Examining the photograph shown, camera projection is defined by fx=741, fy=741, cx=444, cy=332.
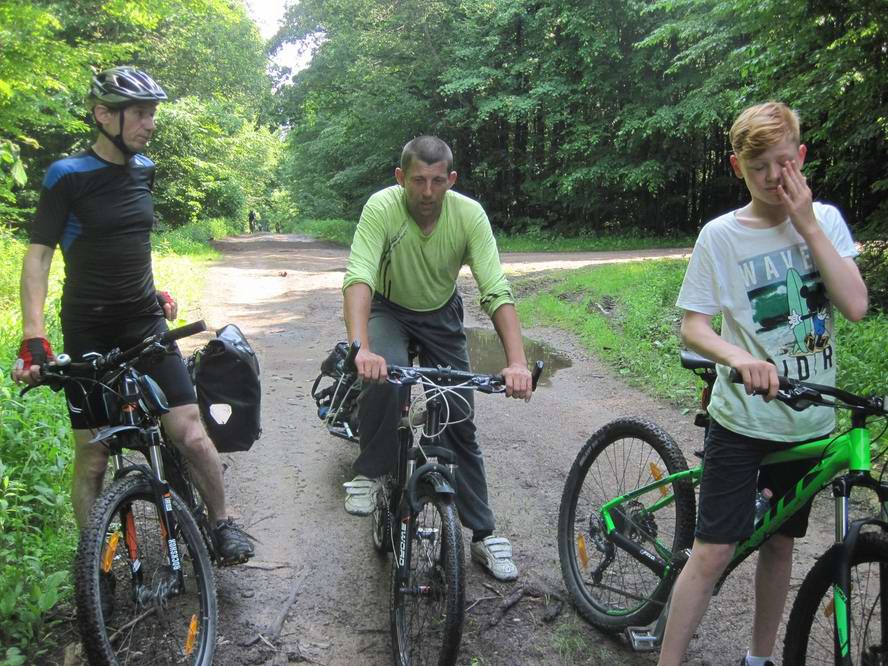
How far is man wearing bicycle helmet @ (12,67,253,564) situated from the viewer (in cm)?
307

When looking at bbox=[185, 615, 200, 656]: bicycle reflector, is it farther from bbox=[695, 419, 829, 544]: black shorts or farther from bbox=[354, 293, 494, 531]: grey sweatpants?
bbox=[695, 419, 829, 544]: black shorts

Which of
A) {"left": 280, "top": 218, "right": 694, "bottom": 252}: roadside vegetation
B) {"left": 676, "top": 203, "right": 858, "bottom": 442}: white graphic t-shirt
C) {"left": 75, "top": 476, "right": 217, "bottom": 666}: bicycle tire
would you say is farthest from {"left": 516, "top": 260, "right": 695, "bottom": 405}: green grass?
{"left": 280, "top": 218, "right": 694, "bottom": 252}: roadside vegetation

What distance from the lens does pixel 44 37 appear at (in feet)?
30.5

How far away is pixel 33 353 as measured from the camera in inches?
111

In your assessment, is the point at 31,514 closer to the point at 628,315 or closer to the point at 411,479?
the point at 411,479

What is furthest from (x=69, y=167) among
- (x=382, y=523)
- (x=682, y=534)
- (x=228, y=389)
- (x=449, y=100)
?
(x=449, y=100)

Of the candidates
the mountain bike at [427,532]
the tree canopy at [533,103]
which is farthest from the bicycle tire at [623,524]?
the tree canopy at [533,103]

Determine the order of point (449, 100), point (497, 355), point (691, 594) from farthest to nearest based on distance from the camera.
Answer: point (449, 100)
point (497, 355)
point (691, 594)

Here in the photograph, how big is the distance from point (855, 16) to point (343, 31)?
23.4 metres

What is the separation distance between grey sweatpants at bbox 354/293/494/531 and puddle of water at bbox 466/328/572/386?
12.8ft

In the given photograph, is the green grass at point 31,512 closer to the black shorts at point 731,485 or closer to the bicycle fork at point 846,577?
the black shorts at point 731,485

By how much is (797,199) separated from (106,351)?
2836mm

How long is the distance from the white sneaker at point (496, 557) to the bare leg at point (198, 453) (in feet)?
4.24

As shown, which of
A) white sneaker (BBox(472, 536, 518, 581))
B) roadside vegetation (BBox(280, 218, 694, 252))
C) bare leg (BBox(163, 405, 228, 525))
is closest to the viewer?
bare leg (BBox(163, 405, 228, 525))
